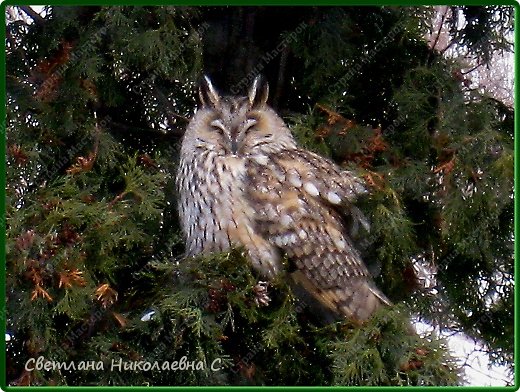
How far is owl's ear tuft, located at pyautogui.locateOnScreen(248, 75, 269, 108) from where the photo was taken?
223 centimetres

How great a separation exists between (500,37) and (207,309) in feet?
3.90

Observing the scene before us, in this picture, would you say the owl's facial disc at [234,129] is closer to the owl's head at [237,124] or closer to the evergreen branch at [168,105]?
the owl's head at [237,124]

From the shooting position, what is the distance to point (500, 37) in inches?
93.4

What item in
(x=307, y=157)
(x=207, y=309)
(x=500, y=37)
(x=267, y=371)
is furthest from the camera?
(x=500, y=37)

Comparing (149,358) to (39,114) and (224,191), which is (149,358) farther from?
(39,114)

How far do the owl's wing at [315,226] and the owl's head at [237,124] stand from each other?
8 cm

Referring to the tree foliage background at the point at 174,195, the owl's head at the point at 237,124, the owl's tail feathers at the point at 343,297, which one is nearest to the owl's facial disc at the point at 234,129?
the owl's head at the point at 237,124

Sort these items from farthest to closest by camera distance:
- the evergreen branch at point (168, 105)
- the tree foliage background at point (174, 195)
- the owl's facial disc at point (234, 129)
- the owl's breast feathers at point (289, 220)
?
the evergreen branch at point (168, 105) → the owl's facial disc at point (234, 129) → the owl's breast feathers at point (289, 220) → the tree foliage background at point (174, 195)

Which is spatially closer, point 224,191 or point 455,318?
point 224,191

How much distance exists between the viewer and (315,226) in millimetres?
2135

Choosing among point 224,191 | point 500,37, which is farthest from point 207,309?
point 500,37

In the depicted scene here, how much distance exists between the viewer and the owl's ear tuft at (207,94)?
2232 mm

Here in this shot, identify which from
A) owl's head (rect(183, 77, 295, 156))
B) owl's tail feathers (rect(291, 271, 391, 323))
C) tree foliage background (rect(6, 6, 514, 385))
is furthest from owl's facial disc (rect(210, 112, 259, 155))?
owl's tail feathers (rect(291, 271, 391, 323))

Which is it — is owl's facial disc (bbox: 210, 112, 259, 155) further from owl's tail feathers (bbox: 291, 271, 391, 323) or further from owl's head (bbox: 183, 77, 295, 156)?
owl's tail feathers (bbox: 291, 271, 391, 323)
